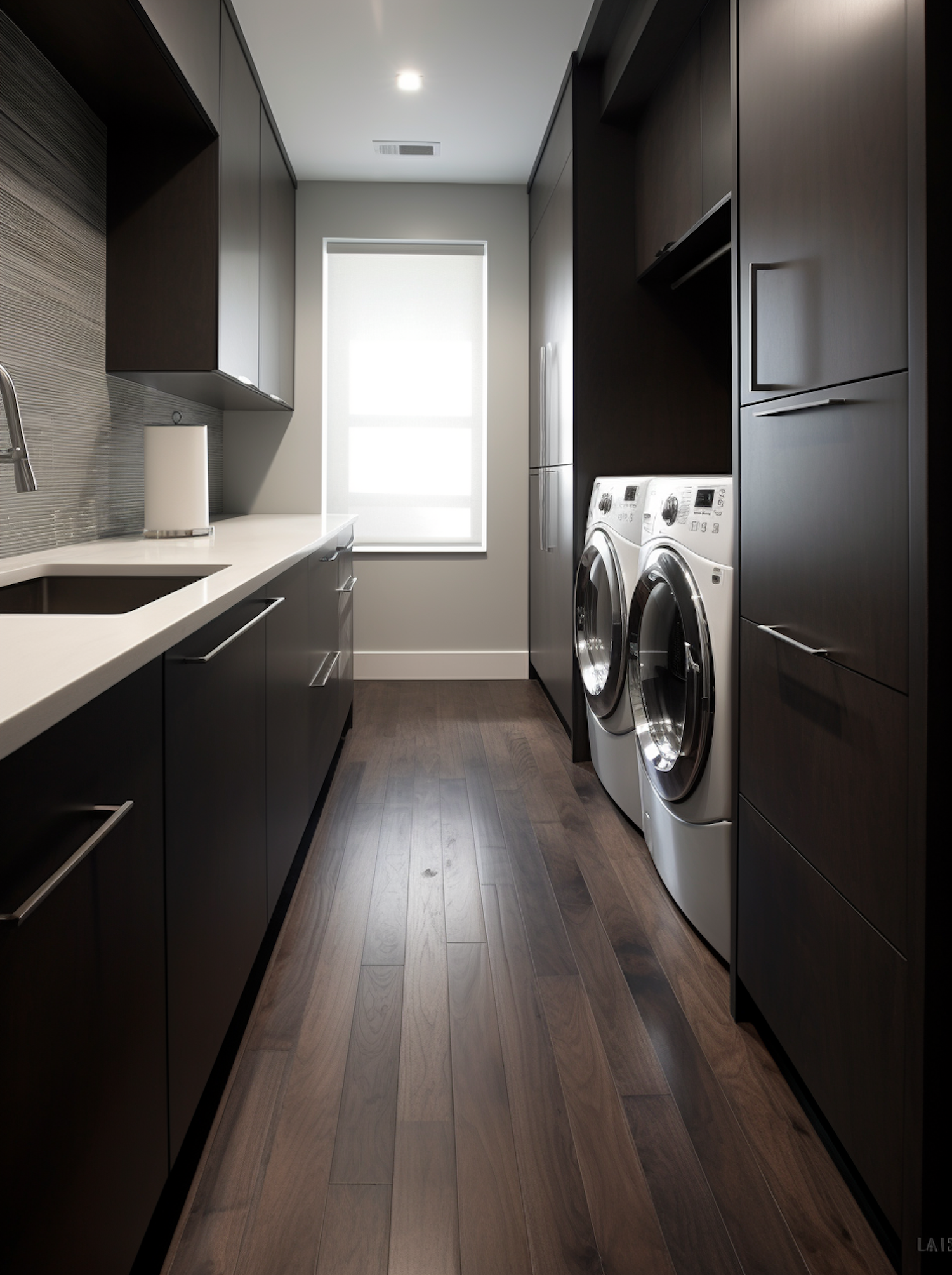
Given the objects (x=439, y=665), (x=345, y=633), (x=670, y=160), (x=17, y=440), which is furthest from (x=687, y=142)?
(x=439, y=665)

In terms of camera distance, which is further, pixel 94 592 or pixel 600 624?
pixel 600 624

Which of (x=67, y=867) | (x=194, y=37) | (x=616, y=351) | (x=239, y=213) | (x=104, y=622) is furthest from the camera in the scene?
(x=616, y=351)

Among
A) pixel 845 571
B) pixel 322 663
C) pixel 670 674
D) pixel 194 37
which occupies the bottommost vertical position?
pixel 322 663

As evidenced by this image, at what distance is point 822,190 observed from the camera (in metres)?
1.26

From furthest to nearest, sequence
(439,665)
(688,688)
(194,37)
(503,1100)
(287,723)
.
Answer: (439,665)
(194,37)
(287,723)
(688,688)
(503,1100)

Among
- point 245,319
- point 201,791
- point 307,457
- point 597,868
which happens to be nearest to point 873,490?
point 201,791

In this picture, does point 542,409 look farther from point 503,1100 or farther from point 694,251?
point 503,1100

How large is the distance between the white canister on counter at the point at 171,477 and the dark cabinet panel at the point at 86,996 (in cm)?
164

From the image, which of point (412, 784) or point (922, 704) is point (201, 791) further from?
point (412, 784)

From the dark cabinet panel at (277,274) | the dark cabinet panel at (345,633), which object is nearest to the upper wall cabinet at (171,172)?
the dark cabinet panel at (277,274)

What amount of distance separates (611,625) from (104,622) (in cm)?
188

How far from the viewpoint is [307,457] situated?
479 cm

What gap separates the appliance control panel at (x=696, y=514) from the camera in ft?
6.12

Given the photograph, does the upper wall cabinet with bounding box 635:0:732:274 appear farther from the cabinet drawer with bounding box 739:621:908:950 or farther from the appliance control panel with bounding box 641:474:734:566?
the cabinet drawer with bounding box 739:621:908:950
